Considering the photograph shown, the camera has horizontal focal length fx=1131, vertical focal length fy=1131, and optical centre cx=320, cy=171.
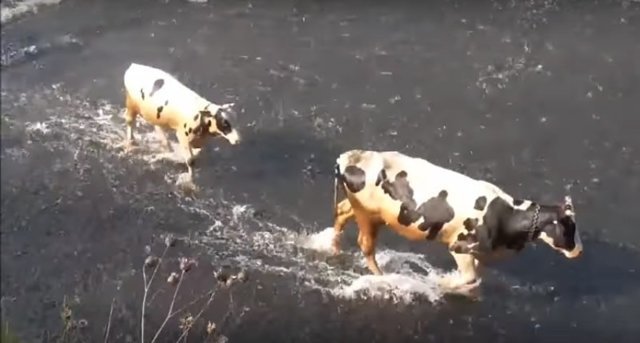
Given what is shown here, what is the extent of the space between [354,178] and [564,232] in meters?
1.59

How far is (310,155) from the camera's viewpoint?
35.2ft

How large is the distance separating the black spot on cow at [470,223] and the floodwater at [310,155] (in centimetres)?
76

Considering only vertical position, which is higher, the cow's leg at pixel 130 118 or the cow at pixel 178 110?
the cow at pixel 178 110

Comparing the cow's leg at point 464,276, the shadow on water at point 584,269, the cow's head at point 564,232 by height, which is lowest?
the shadow on water at point 584,269

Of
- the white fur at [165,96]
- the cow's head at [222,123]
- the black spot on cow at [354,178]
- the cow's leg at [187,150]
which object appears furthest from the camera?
the cow's leg at [187,150]

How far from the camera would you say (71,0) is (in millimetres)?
14641

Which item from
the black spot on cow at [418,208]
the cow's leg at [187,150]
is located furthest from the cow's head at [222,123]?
the black spot on cow at [418,208]

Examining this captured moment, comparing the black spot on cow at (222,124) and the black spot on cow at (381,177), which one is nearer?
the black spot on cow at (381,177)

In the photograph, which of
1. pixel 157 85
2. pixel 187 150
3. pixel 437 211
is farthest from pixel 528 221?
pixel 157 85

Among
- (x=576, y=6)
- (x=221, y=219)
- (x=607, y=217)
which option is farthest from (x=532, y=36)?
(x=221, y=219)

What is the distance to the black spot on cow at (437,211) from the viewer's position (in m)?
8.34

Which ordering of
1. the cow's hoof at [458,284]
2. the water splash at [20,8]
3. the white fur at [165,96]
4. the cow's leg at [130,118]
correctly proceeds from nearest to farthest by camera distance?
the cow's hoof at [458,284] → the white fur at [165,96] → the cow's leg at [130,118] → the water splash at [20,8]

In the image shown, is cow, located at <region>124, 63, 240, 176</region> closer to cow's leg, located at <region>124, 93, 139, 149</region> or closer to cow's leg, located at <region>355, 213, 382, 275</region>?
cow's leg, located at <region>124, 93, 139, 149</region>

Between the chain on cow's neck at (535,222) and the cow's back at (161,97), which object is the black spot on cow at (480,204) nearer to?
the chain on cow's neck at (535,222)
